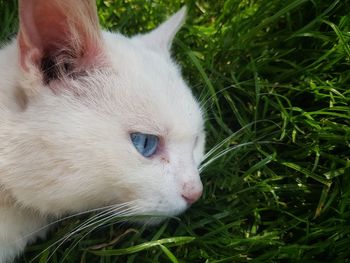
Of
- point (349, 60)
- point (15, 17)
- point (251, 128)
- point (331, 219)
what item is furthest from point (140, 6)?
point (331, 219)

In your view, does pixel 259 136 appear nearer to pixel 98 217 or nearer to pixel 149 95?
pixel 149 95

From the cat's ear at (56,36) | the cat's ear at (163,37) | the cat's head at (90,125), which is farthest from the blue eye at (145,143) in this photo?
the cat's ear at (163,37)

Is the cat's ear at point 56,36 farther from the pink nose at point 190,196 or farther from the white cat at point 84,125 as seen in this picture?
the pink nose at point 190,196

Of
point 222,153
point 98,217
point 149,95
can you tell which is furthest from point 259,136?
point 98,217

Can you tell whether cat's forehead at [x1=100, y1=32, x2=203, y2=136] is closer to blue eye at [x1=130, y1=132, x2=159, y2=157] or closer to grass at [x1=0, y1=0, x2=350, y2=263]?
blue eye at [x1=130, y1=132, x2=159, y2=157]

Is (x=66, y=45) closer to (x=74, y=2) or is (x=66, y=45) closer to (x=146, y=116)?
(x=74, y=2)

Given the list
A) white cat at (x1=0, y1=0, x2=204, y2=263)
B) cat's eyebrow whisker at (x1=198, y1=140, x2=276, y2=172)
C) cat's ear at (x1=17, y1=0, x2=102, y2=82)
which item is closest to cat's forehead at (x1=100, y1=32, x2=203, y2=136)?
white cat at (x1=0, y1=0, x2=204, y2=263)
